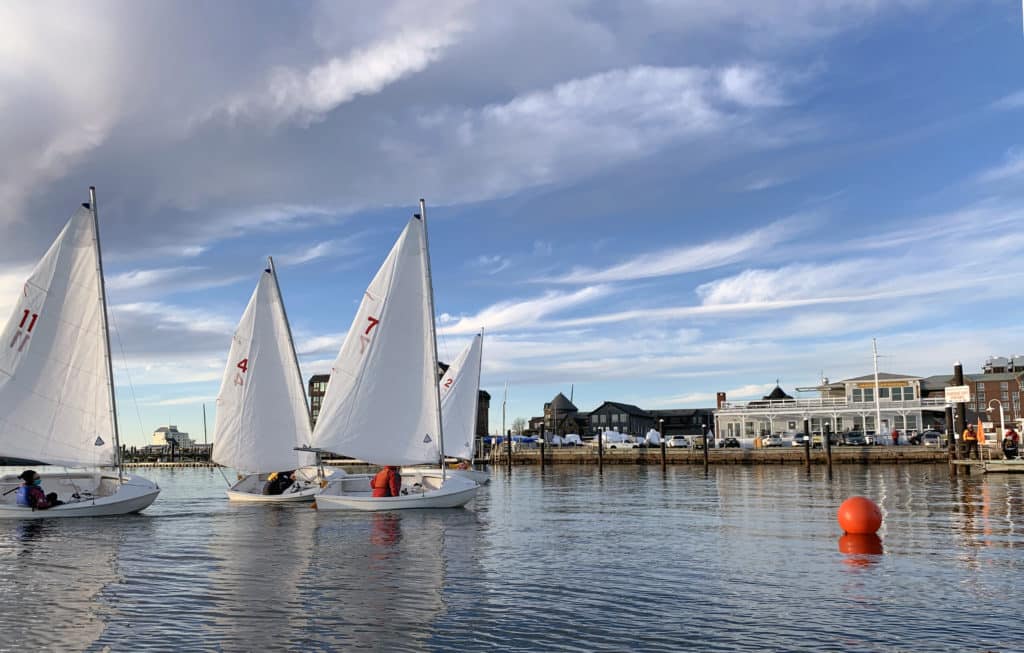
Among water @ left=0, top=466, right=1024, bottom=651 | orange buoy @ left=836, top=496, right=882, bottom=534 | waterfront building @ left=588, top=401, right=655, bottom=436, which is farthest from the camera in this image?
waterfront building @ left=588, top=401, right=655, bottom=436

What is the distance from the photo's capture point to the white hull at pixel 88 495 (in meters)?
31.6

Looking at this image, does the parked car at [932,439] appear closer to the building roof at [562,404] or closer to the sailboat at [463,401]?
the sailboat at [463,401]

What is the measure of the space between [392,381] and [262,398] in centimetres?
1100

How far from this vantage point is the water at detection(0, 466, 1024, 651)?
14109mm

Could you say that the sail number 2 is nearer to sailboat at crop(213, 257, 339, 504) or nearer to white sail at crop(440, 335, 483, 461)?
sailboat at crop(213, 257, 339, 504)

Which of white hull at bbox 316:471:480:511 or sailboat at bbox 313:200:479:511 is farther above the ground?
sailboat at bbox 313:200:479:511

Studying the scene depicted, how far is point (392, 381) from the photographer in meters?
36.4

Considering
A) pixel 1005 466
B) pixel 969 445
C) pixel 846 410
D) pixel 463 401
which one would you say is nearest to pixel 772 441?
pixel 846 410

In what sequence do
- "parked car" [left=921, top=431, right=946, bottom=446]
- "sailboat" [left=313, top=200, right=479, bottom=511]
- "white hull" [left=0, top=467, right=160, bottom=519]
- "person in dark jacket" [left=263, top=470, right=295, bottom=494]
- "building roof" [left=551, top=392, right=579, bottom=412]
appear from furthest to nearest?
"building roof" [left=551, top=392, right=579, bottom=412]
"parked car" [left=921, top=431, right=946, bottom=446]
"person in dark jacket" [left=263, top=470, right=295, bottom=494]
"sailboat" [left=313, top=200, right=479, bottom=511]
"white hull" [left=0, top=467, right=160, bottom=519]

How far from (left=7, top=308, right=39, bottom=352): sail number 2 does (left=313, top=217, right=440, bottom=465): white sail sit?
11.4 m

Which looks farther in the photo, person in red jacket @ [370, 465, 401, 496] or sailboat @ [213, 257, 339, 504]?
sailboat @ [213, 257, 339, 504]

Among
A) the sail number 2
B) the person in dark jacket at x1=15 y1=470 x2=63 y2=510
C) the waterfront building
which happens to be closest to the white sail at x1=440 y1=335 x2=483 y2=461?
the person in dark jacket at x1=15 y1=470 x2=63 y2=510

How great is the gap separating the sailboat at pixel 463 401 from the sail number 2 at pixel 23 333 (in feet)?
93.4

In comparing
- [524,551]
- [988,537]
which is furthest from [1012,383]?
[524,551]
